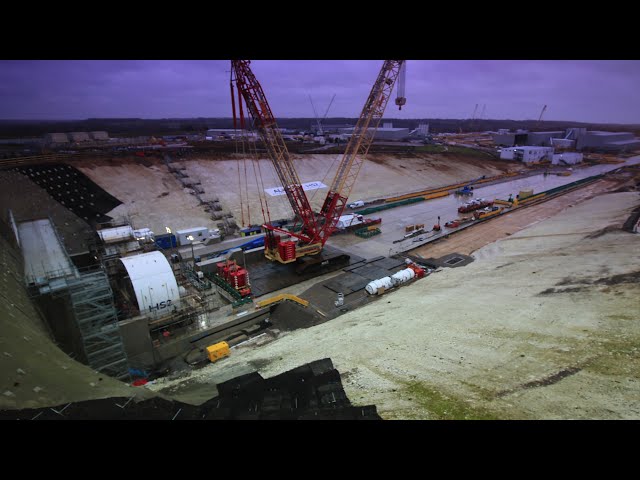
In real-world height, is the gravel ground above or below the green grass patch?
below

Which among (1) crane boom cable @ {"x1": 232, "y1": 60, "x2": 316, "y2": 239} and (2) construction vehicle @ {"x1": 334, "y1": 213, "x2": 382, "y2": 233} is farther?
(2) construction vehicle @ {"x1": 334, "y1": 213, "x2": 382, "y2": 233}

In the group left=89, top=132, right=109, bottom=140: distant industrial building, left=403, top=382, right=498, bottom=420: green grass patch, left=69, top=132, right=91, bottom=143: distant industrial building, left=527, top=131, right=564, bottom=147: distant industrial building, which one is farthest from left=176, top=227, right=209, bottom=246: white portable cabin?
left=527, top=131, right=564, bottom=147: distant industrial building

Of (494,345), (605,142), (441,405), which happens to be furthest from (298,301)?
(605,142)

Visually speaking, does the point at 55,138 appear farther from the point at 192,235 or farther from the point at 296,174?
the point at 296,174

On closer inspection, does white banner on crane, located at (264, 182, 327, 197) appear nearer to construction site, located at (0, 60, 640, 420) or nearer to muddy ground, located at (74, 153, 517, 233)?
construction site, located at (0, 60, 640, 420)

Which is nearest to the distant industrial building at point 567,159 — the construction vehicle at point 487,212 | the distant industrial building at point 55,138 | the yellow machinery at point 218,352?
the construction vehicle at point 487,212

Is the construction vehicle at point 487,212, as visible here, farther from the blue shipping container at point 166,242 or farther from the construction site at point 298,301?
the blue shipping container at point 166,242
